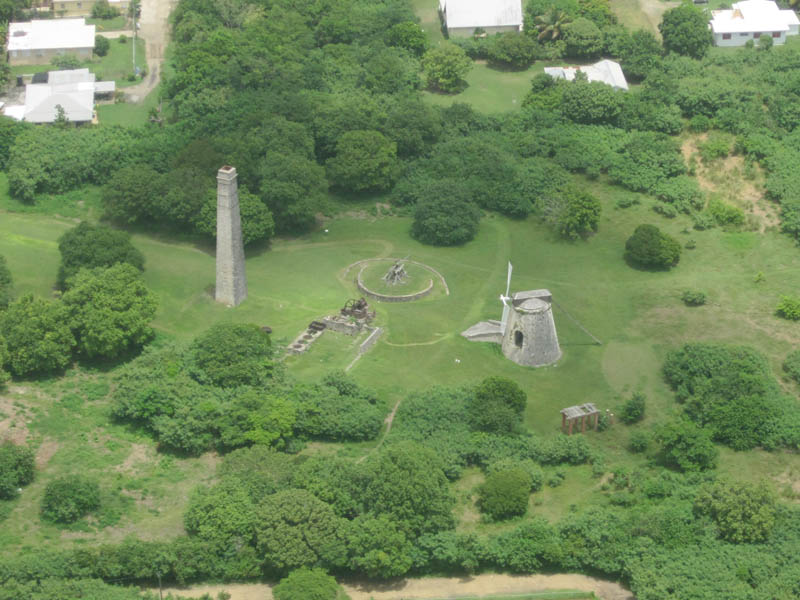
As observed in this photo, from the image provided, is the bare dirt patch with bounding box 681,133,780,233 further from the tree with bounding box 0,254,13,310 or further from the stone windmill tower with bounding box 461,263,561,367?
the tree with bounding box 0,254,13,310

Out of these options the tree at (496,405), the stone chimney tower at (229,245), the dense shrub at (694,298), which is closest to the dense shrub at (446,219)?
the stone chimney tower at (229,245)

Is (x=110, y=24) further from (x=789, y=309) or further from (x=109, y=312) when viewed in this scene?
(x=789, y=309)

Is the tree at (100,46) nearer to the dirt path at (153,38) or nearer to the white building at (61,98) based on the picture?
the dirt path at (153,38)

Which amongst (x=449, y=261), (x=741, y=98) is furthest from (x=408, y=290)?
(x=741, y=98)

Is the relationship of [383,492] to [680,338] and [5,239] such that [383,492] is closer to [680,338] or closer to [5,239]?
[680,338]

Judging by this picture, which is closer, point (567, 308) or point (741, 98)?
point (567, 308)

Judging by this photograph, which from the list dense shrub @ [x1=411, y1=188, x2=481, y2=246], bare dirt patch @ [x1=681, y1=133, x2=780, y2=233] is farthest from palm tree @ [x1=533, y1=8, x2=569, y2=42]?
dense shrub @ [x1=411, y1=188, x2=481, y2=246]
